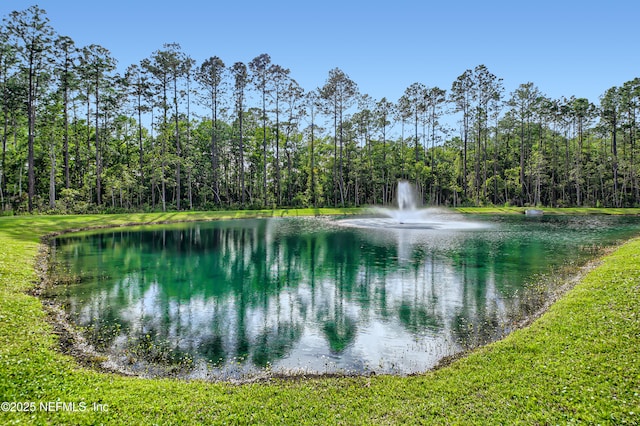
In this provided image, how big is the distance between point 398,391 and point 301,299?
22.9 ft

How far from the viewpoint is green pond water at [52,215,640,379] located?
340 inches

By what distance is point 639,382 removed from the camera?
5.86 meters

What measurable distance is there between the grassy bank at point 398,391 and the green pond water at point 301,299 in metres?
1.09

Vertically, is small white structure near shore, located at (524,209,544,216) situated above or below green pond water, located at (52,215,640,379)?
above

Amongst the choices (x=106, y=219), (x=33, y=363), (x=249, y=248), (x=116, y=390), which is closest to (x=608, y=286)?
(x=116, y=390)

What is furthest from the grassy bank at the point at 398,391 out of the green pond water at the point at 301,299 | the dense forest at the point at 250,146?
the dense forest at the point at 250,146

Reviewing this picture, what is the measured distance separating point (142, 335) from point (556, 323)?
34.2 ft

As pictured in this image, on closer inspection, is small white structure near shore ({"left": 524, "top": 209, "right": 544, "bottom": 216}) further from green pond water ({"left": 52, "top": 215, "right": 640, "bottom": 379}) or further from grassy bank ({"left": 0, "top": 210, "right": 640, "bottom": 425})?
grassy bank ({"left": 0, "top": 210, "right": 640, "bottom": 425})

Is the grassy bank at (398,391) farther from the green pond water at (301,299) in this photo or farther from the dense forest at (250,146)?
the dense forest at (250,146)

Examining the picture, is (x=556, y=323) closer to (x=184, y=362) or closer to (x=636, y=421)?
(x=636, y=421)

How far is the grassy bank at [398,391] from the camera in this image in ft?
18.0

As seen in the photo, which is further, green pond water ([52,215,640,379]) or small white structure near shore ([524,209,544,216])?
small white structure near shore ([524,209,544,216])

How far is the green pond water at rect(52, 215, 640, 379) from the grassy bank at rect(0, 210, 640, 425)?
1.09 m

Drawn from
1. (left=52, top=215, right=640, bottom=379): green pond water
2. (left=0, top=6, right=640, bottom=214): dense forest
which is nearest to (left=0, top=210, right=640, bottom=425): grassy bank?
(left=52, top=215, right=640, bottom=379): green pond water
